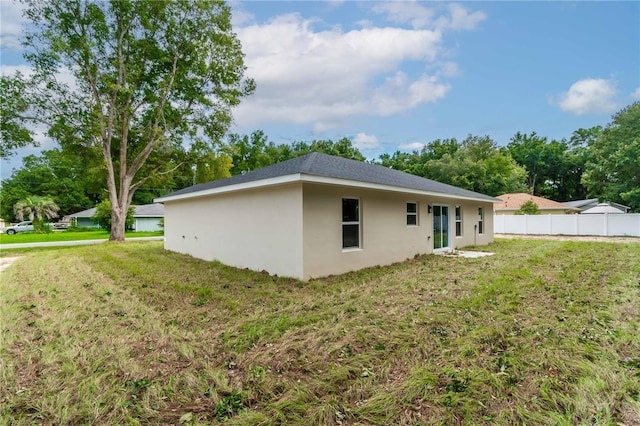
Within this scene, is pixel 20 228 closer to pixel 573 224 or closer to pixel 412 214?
pixel 412 214

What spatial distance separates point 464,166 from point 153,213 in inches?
1290

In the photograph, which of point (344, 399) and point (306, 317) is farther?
point (306, 317)

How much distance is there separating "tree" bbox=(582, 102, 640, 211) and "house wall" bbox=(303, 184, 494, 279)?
60.6 feet

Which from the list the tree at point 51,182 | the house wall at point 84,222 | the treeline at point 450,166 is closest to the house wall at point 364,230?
the treeline at point 450,166

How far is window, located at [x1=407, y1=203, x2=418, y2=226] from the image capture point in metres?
9.41

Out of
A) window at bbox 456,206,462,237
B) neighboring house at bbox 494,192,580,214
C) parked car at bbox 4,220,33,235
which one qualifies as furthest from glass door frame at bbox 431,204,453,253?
parked car at bbox 4,220,33,235

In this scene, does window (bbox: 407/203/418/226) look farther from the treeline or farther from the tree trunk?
the treeline

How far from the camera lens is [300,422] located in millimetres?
2117

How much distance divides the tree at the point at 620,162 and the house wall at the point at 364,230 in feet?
60.6

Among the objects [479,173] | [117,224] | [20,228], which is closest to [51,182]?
[20,228]

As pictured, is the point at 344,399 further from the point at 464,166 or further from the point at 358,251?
the point at 464,166

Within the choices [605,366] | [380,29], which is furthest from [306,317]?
[380,29]

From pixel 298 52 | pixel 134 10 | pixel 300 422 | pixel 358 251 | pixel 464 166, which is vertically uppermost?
pixel 134 10

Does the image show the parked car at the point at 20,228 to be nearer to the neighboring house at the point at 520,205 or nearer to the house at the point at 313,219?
the house at the point at 313,219
